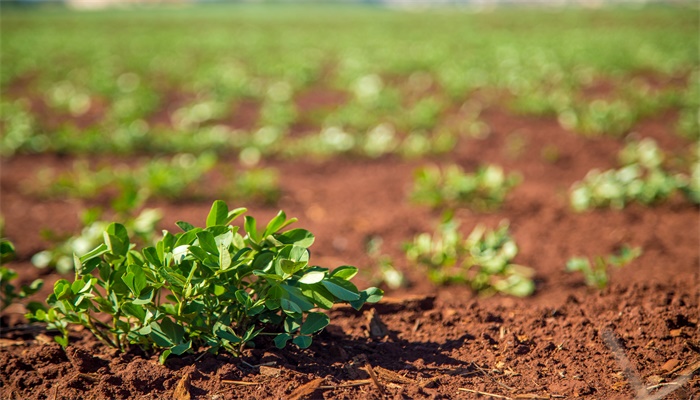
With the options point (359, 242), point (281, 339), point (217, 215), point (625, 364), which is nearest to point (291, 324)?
point (281, 339)

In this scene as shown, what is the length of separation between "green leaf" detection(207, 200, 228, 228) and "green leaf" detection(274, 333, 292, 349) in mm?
437

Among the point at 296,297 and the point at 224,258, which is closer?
the point at 224,258

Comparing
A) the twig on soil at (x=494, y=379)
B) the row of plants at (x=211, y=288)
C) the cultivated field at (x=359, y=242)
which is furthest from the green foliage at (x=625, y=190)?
the row of plants at (x=211, y=288)

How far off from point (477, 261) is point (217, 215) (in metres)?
1.74

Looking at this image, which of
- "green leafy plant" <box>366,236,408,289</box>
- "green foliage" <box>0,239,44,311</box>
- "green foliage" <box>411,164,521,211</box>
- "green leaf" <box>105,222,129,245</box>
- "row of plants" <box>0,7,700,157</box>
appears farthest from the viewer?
"row of plants" <box>0,7,700,157</box>

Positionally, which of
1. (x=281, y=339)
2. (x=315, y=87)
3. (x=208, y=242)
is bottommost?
(x=315, y=87)

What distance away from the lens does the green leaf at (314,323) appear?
1.80 meters

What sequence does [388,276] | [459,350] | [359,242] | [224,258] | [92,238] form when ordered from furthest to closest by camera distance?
[359,242], [388,276], [92,238], [459,350], [224,258]

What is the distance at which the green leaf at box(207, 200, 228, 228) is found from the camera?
6.11 feet

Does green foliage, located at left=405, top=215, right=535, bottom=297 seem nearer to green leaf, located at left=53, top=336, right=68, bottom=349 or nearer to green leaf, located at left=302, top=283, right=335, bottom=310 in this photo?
green leaf, located at left=302, top=283, right=335, bottom=310

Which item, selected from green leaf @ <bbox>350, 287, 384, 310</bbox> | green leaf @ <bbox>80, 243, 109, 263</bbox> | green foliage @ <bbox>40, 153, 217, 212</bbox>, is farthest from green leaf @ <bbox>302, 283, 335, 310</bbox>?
green foliage @ <bbox>40, 153, 217, 212</bbox>

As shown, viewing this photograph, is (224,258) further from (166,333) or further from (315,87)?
(315,87)

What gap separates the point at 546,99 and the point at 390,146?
3439mm

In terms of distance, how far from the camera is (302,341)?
5.95 ft
